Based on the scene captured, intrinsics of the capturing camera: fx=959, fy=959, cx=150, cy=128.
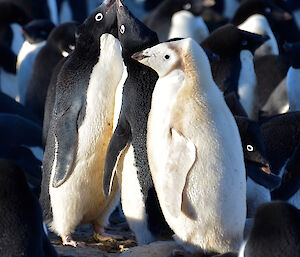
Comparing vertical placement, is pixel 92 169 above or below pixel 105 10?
below

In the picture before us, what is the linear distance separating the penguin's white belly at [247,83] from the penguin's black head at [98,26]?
7.24 ft

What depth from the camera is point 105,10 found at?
506 centimetres

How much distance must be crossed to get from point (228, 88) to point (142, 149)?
8.15 feet

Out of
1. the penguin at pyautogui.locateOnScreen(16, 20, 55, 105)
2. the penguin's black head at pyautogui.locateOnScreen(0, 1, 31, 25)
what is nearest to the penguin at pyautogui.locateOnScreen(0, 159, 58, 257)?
the penguin at pyautogui.locateOnScreen(16, 20, 55, 105)

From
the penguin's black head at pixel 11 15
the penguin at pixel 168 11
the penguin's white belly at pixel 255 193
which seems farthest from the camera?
the penguin's black head at pixel 11 15

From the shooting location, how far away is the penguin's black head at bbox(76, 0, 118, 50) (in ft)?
16.5

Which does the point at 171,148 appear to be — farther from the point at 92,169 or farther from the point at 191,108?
the point at 92,169

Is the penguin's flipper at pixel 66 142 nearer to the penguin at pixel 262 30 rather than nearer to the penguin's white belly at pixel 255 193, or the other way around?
the penguin's white belly at pixel 255 193

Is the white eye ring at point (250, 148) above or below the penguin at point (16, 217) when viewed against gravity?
below

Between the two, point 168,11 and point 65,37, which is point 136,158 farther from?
point 168,11

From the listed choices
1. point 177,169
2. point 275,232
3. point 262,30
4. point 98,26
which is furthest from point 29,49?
point 275,232

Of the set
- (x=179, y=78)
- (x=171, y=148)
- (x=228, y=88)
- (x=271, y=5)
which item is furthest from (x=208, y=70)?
(x=271, y=5)

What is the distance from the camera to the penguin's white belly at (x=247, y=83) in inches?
278

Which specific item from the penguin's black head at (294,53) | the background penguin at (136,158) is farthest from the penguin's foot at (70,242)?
the penguin's black head at (294,53)
